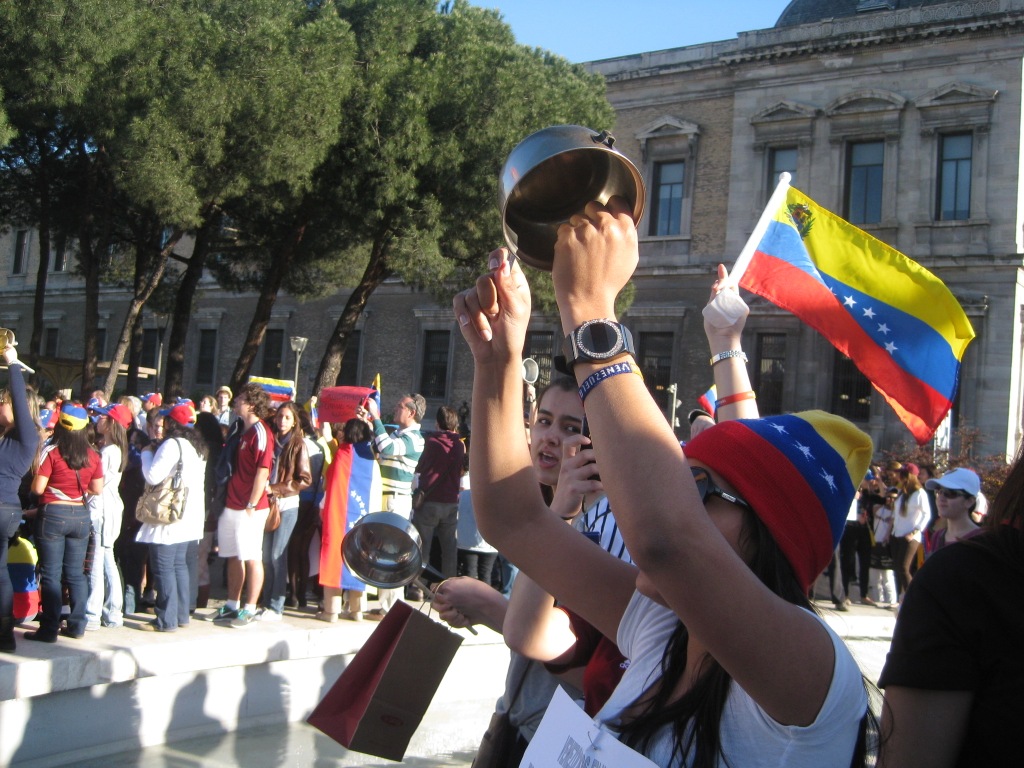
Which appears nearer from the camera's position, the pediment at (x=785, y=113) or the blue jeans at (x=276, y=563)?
the blue jeans at (x=276, y=563)

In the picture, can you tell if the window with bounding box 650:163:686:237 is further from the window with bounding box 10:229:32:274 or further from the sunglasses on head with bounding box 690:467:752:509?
the window with bounding box 10:229:32:274

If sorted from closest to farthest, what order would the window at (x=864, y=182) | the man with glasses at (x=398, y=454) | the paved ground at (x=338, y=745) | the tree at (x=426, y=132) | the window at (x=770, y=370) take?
the paved ground at (x=338, y=745), the man with glasses at (x=398, y=454), the tree at (x=426, y=132), the window at (x=864, y=182), the window at (x=770, y=370)

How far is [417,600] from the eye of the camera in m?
9.05

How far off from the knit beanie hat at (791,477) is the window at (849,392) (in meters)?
26.6

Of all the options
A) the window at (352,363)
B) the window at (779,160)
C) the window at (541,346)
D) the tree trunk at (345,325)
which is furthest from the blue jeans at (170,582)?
the window at (352,363)

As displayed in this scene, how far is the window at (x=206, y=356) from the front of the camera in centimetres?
3978

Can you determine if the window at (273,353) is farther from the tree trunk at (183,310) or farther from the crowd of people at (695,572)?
the crowd of people at (695,572)

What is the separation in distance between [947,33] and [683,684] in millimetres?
28601

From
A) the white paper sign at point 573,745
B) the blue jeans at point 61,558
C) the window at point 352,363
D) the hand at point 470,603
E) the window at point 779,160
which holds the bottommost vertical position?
the blue jeans at point 61,558

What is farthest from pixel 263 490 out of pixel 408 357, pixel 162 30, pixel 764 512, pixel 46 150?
pixel 408 357

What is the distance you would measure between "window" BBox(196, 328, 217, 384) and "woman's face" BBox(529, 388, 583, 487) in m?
38.5

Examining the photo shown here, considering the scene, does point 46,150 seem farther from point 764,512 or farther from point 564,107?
point 764,512

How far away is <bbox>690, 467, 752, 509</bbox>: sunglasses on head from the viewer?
139 cm

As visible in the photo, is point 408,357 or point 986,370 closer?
point 986,370
